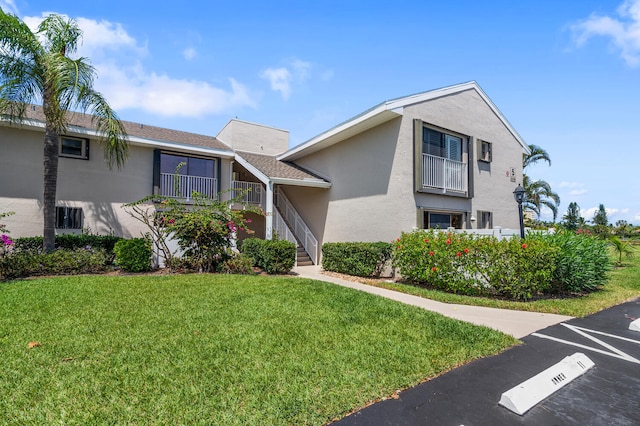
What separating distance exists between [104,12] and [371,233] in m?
10.0

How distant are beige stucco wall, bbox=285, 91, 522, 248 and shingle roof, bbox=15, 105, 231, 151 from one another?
5234 mm

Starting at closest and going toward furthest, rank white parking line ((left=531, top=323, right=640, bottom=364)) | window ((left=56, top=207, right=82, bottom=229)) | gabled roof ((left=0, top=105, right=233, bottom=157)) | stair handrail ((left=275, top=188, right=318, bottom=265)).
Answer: white parking line ((left=531, top=323, right=640, bottom=364)) → window ((left=56, top=207, right=82, bottom=229)) → gabled roof ((left=0, top=105, right=233, bottom=157)) → stair handrail ((left=275, top=188, right=318, bottom=265))

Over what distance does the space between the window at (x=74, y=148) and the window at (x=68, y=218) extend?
6.42 ft

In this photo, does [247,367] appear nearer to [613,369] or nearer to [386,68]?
[613,369]

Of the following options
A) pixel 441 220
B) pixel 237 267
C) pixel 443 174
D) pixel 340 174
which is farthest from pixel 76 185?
pixel 441 220

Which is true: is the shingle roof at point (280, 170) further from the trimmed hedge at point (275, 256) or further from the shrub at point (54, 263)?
the shrub at point (54, 263)

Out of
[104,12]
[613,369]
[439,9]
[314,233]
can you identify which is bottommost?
[613,369]

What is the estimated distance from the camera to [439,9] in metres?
8.59

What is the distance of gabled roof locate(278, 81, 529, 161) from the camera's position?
1056cm

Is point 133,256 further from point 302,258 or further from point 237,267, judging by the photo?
point 302,258

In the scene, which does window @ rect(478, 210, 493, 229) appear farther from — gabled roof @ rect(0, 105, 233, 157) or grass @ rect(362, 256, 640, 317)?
gabled roof @ rect(0, 105, 233, 157)

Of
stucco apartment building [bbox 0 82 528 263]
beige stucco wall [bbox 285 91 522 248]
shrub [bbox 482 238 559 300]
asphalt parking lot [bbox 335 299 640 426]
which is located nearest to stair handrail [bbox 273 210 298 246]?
stucco apartment building [bbox 0 82 528 263]

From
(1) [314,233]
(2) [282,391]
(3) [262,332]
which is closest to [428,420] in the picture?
(2) [282,391]

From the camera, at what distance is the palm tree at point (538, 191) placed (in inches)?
847
